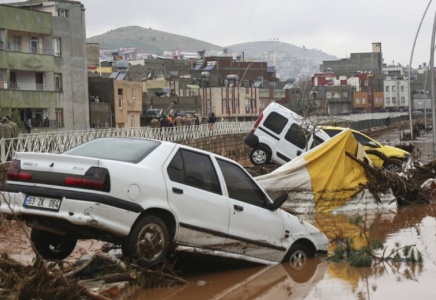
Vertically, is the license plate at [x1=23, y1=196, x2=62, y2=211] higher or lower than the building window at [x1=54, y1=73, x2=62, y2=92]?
lower

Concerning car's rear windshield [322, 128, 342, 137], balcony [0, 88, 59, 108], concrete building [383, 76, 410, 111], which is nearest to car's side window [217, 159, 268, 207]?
car's rear windshield [322, 128, 342, 137]

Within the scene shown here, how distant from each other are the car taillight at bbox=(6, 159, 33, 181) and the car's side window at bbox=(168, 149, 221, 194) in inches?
56.0

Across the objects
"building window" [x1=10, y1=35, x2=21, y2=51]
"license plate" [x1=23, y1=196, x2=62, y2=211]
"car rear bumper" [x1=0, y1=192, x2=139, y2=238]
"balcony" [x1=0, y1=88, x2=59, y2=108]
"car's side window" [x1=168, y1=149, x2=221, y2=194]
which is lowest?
"car rear bumper" [x1=0, y1=192, x2=139, y2=238]

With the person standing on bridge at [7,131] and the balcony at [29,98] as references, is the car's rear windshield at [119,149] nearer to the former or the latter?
the person standing on bridge at [7,131]

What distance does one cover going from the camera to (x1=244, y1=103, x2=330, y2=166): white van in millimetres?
28656

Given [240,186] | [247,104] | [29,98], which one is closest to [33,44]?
[29,98]

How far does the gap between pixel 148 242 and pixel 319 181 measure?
8.88m

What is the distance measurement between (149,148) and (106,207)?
3.64 feet

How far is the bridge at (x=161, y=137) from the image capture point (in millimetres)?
24797

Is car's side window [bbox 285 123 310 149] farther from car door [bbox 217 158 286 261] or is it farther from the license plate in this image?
the license plate

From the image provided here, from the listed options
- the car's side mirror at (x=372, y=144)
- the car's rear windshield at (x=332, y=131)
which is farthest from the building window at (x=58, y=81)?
the car's side mirror at (x=372, y=144)

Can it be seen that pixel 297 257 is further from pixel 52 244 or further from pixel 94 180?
pixel 94 180

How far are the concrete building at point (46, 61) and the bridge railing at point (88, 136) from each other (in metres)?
→ 10.9

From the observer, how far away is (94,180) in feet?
29.3
